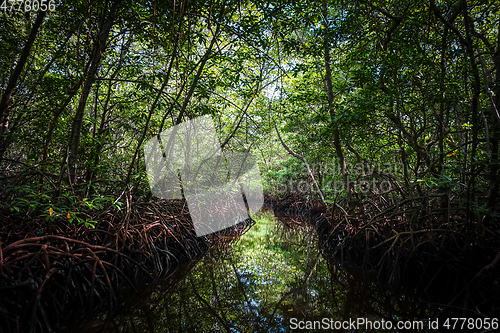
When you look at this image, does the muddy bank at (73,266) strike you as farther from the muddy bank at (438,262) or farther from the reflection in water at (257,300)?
the muddy bank at (438,262)

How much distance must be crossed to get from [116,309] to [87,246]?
784 millimetres

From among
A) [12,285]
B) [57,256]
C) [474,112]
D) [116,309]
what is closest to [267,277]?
[116,309]

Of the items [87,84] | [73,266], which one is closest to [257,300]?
[73,266]

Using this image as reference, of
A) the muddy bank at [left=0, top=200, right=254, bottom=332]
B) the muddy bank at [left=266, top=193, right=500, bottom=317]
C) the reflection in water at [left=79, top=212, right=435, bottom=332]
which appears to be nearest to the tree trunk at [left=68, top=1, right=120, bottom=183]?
the muddy bank at [left=0, top=200, right=254, bottom=332]

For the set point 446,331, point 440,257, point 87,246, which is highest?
point 87,246

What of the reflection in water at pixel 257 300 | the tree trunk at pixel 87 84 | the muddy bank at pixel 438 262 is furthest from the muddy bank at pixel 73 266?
the muddy bank at pixel 438 262

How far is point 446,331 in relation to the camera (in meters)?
2.29

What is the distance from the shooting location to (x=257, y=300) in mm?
2992

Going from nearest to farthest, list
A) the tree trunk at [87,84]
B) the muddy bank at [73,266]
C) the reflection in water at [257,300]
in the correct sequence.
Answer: the muddy bank at [73,266]
the reflection in water at [257,300]
the tree trunk at [87,84]

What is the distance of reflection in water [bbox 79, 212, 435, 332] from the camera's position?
97.5 inches

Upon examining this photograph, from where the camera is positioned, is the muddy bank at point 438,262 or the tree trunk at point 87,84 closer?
the muddy bank at point 438,262

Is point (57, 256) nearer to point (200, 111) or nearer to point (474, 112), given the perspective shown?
point (200, 111)

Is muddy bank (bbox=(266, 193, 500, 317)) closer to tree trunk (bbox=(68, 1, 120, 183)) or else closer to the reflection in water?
the reflection in water

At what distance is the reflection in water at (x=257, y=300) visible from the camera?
2477mm
